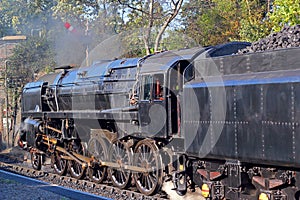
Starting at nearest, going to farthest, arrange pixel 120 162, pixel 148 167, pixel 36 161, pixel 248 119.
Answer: pixel 248 119, pixel 148 167, pixel 120 162, pixel 36 161

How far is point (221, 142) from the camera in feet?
29.7

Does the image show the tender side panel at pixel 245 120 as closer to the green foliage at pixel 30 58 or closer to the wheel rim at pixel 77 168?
the wheel rim at pixel 77 168

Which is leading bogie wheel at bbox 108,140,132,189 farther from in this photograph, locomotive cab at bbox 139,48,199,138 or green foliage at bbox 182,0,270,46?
green foliage at bbox 182,0,270,46

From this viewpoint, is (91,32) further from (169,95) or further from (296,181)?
(296,181)

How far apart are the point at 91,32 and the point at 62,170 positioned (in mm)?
21534

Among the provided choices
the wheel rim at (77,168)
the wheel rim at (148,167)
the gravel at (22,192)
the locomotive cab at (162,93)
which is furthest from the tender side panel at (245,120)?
the wheel rim at (77,168)

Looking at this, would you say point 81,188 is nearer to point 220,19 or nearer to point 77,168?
point 77,168

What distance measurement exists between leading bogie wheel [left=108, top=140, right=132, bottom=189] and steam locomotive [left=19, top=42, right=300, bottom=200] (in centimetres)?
3

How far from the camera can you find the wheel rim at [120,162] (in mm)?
13235

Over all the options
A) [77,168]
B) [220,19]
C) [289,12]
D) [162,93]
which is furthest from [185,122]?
[220,19]

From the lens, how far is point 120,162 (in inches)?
528

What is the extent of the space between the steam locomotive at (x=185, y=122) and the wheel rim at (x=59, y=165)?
43mm

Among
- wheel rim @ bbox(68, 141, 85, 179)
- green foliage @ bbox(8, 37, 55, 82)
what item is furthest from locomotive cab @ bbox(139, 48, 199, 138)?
green foliage @ bbox(8, 37, 55, 82)

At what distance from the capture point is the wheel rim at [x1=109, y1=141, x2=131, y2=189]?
13235 mm
